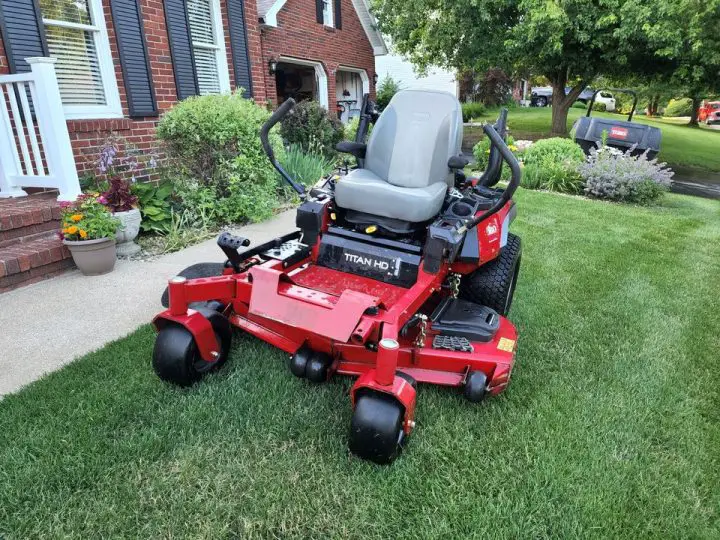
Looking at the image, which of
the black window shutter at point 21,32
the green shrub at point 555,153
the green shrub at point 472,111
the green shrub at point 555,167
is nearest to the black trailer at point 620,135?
the green shrub at point 555,153

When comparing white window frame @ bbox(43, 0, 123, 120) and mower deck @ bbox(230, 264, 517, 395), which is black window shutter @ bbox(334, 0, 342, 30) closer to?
white window frame @ bbox(43, 0, 123, 120)

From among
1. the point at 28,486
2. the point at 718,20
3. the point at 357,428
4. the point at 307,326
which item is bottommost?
the point at 28,486

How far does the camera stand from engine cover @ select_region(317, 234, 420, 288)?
262 cm

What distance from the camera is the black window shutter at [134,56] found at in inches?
215

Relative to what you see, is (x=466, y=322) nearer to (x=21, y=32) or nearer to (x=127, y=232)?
(x=127, y=232)

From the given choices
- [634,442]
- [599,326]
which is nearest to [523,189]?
[599,326]

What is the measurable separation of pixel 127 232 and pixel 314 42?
9382mm

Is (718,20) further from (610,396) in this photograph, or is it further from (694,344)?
(610,396)

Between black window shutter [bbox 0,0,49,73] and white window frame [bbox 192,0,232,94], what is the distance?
254 cm

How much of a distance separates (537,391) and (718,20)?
1309cm

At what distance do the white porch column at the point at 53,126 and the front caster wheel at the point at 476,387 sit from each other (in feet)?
12.5

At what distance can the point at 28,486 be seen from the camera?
5.98 feet

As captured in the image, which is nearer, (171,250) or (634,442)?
(634,442)

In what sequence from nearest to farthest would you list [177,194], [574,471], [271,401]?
[574,471], [271,401], [177,194]
